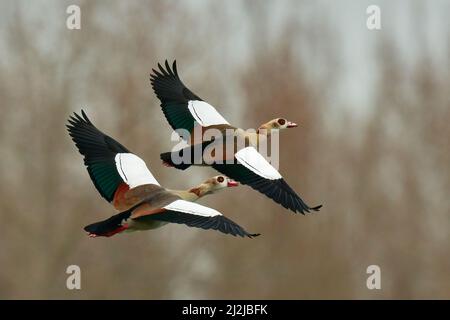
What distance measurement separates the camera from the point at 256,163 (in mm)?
12180

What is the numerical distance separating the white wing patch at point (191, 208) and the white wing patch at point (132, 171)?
0.72 metres

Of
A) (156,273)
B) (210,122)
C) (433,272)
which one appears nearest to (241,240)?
(156,273)

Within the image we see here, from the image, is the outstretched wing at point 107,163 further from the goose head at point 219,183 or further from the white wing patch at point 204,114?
the white wing patch at point 204,114

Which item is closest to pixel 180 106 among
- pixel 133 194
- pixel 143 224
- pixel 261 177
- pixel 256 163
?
pixel 256 163

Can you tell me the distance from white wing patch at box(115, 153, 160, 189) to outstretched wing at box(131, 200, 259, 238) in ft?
1.97

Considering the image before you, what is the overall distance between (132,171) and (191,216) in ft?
3.78

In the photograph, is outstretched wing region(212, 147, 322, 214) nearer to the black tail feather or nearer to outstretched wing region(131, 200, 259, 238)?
outstretched wing region(131, 200, 259, 238)

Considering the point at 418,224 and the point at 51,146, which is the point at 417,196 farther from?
the point at 51,146

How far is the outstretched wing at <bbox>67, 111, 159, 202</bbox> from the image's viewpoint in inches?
475

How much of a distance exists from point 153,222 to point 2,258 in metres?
9.89

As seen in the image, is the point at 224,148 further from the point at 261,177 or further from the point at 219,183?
the point at 261,177

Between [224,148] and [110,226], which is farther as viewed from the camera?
[224,148]

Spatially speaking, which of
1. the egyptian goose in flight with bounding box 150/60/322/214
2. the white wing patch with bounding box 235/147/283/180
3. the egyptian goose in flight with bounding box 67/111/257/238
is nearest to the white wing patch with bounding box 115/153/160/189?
the egyptian goose in flight with bounding box 67/111/257/238

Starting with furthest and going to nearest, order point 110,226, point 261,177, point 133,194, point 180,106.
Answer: point 180,106 → point 261,177 → point 133,194 → point 110,226
